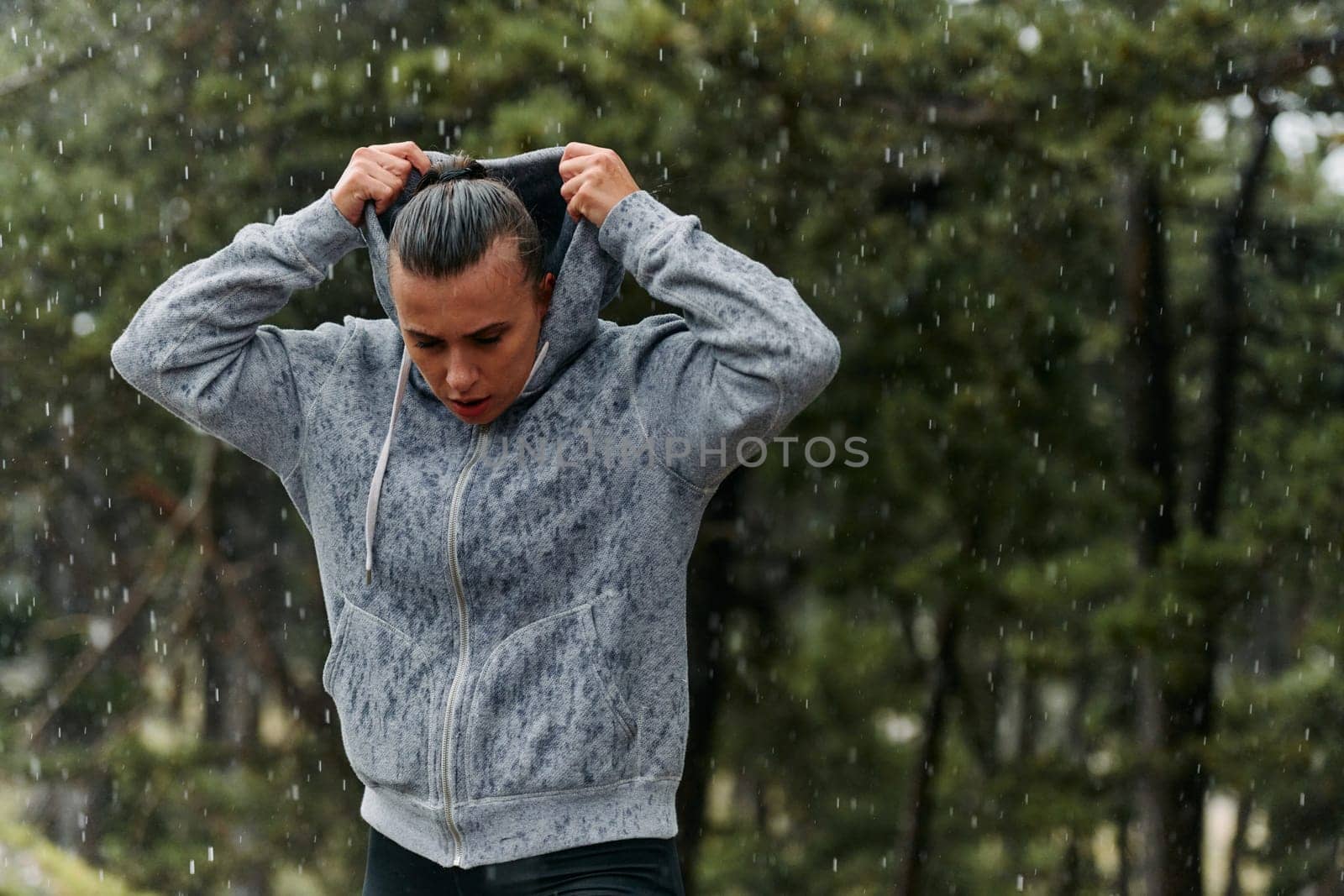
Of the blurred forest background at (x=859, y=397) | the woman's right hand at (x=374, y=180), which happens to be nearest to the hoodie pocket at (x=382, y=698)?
the woman's right hand at (x=374, y=180)

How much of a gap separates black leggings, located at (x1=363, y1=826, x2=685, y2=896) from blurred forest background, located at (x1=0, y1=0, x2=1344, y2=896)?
8.95 feet

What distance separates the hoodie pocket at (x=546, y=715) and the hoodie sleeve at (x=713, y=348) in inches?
9.1

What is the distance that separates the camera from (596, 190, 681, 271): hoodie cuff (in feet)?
5.24

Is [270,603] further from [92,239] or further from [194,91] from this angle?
[194,91]

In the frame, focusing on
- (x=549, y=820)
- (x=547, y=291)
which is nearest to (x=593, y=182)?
(x=547, y=291)

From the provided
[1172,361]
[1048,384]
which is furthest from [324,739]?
[1172,361]

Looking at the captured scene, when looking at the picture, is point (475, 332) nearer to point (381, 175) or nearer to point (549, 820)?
point (381, 175)

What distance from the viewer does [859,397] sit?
6.16 m

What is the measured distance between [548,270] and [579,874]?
2.38 feet

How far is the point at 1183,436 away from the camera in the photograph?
831 centimetres

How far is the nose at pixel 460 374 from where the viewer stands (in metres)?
1.59

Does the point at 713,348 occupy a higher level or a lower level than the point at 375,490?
higher

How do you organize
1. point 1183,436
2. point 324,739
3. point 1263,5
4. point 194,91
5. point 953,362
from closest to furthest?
point 1263,5, point 194,91, point 953,362, point 324,739, point 1183,436

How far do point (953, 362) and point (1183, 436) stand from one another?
118 inches
